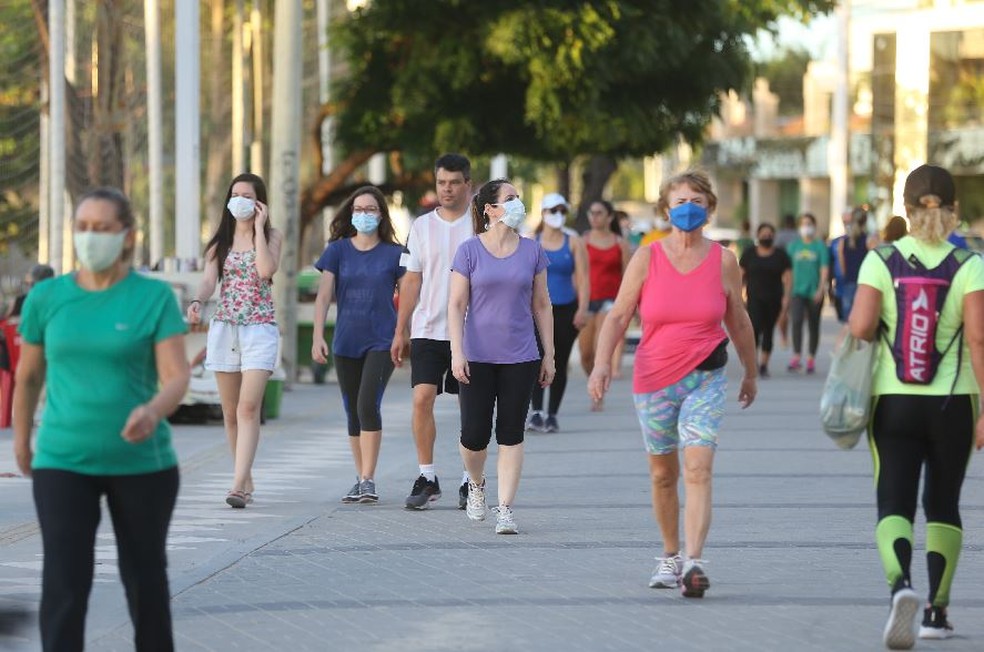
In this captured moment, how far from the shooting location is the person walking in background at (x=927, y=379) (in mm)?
7273

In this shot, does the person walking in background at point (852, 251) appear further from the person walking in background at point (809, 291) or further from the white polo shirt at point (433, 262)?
the white polo shirt at point (433, 262)

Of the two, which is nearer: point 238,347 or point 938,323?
point 938,323

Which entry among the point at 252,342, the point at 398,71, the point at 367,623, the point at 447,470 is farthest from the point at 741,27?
the point at 367,623

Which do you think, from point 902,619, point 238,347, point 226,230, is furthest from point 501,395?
point 902,619

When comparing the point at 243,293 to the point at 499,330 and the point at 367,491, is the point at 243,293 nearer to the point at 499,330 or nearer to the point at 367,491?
the point at 367,491

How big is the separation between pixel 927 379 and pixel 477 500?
386cm

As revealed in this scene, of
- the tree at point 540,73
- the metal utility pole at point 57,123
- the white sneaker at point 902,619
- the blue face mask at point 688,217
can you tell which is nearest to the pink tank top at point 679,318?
the blue face mask at point 688,217

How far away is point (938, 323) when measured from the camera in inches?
288

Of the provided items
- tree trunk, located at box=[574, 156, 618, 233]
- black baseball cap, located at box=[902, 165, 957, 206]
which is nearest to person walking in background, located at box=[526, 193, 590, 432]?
black baseball cap, located at box=[902, 165, 957, 206]

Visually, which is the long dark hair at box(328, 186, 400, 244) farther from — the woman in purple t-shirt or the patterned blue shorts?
the patterned blue shorts

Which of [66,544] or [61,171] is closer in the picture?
[66,544]

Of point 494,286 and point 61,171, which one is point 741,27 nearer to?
point 61,171

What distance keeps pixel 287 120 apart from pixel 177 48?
4275 mm

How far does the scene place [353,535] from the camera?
33.3 ft
